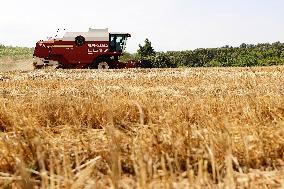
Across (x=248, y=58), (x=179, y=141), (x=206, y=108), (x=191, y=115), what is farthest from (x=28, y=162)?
(x=248, y=58)

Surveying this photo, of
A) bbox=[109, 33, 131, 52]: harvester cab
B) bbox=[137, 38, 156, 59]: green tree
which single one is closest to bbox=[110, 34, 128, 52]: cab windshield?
bbox=[109, 33, 131, 52]: harvester cab

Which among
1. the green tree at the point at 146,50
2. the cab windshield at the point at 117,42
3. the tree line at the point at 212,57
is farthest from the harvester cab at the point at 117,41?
the green tree at the point at 146,50

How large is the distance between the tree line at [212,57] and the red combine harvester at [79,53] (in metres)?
10.7

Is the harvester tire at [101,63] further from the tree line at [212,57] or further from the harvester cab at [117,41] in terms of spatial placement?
the tree line at [212,57]

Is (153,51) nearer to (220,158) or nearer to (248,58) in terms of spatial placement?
(248,58)

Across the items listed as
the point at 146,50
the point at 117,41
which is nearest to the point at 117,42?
the point at 117,41

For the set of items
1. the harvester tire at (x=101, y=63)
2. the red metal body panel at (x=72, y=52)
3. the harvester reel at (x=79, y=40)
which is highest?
the harvester reel at (x=79, y=40)

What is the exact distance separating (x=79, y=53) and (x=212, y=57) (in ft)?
73.5

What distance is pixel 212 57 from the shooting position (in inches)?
1853

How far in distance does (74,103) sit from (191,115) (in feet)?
5.17

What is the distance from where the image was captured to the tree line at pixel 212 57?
3912 centimetres

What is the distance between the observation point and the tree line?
39125 mm

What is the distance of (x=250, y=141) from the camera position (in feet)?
12.6

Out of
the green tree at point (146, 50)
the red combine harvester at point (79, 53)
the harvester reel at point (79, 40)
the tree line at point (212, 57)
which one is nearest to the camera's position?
the red combine harvester at point (79, 53)
